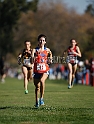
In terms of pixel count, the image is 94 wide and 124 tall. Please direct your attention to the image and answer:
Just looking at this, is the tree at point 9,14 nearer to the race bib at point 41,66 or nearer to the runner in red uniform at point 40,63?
the runner in red uniform at point 40,63

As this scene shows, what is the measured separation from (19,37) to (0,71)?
37.5m

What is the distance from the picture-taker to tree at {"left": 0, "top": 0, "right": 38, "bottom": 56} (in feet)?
227

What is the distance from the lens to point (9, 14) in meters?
69.6

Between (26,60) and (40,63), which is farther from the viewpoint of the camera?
(26,60)

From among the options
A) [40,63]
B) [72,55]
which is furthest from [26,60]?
[40,63]

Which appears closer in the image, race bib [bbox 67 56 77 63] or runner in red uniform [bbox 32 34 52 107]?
runner in red uniform [bbox 32 34 52 107]

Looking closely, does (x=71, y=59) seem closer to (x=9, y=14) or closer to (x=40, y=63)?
(x=40, y=63)

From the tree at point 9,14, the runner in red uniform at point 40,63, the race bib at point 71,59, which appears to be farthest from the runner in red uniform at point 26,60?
the tree at point 9,14

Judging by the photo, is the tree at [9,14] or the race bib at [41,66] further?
Result: the tree at [9,14]

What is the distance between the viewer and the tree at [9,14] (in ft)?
227

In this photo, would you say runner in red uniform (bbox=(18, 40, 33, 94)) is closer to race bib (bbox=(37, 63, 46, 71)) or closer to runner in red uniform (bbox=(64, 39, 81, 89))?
runner in red uniform (bbox=(64, 39, 81, 89))

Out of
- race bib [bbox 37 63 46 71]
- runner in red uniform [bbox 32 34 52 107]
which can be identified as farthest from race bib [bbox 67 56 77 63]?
race bib [bbox 37 63 46 71]

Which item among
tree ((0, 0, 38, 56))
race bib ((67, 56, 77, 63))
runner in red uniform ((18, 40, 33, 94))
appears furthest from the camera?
tree ((0, 0, 38, 56))

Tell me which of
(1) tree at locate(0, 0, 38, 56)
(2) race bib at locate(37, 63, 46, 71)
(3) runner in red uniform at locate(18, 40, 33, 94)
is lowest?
(2) race bib at locate(37, 63, 46, 71)
